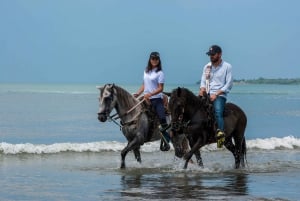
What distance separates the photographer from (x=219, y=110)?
16.3 metres

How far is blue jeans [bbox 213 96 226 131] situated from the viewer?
16312 mm

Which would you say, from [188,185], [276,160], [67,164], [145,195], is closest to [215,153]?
[276,160]

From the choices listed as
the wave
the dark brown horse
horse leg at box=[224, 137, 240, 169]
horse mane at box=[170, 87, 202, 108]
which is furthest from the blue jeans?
the wave

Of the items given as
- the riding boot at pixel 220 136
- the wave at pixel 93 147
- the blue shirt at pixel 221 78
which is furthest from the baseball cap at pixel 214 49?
the wave at pixel 93 147

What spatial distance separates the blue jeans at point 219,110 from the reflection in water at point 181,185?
3.62 ft

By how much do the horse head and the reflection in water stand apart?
54.3 inches

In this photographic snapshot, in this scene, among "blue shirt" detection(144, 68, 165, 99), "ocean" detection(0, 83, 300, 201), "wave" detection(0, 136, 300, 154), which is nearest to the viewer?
"ocean" detection(0, 83, 300, 201)

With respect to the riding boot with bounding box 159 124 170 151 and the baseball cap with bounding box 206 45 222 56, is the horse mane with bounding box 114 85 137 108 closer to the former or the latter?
the riding boot with bounding box 159 124 170 151

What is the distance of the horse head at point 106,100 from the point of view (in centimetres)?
1661

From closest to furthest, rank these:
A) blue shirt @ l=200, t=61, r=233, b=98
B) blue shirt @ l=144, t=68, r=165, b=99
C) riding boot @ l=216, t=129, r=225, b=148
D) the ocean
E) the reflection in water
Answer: the reflection in water
the ocean
riding boot @ l=216, t=129, r=225, b=148
blue shirt @ l=200, t=61, r=233, b=98
blue shirt @ l=144, t=68, r=165, b=99

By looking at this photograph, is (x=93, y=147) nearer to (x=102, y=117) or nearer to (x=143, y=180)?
(x=102, y=117)

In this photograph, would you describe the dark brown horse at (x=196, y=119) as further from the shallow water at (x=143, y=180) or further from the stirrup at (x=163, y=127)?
the shallow water at (x=143, y=180)

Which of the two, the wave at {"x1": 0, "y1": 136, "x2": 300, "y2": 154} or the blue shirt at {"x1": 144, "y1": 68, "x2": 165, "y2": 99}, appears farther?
the wave at {"x1": 0, "y1": 136, "x2": 300, "y2": 154}

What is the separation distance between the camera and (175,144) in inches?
690
